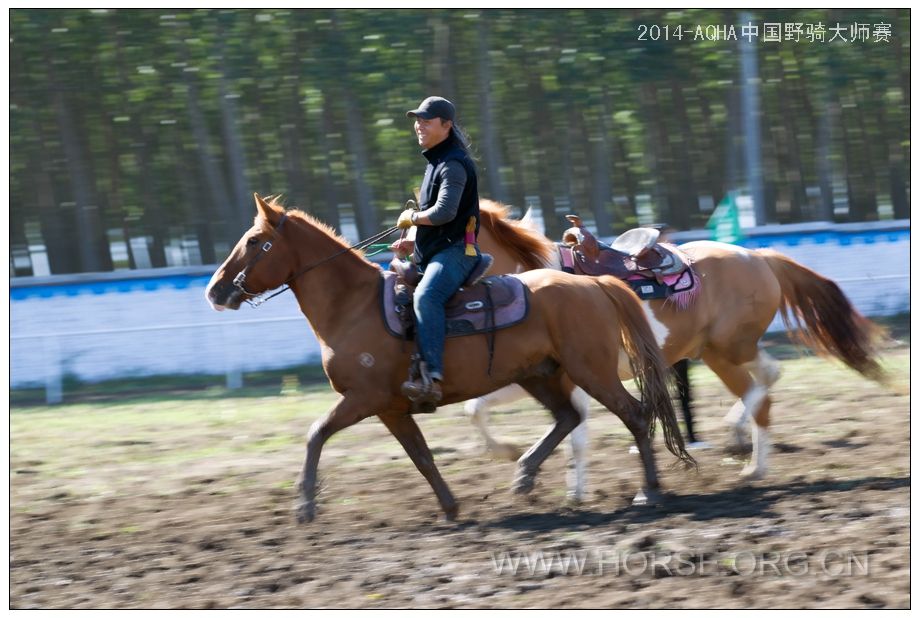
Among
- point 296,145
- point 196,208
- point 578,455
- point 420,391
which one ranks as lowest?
point 578,455

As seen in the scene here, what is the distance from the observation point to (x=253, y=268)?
6621mm

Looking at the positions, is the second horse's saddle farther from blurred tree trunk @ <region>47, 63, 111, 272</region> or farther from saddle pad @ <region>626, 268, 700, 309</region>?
blurred tree trunk @ <region>47, 63, 111, 272</region>

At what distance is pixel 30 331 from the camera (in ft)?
46.3

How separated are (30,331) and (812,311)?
9788mm

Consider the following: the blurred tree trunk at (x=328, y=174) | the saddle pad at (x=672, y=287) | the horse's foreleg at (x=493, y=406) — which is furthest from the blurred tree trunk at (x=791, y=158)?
the horse's foreleg at (x=493, y=406)

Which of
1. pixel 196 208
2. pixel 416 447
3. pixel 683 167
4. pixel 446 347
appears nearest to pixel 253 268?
pixel 446 347

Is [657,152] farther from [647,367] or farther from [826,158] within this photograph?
[647,367]

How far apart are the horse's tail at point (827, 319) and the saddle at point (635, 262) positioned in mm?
934

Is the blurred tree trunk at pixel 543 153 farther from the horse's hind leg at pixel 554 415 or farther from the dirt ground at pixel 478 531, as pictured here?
the horse's hind leg at pixel 554 415

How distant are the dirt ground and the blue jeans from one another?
3.25ft

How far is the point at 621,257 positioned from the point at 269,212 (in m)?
→ 2.64

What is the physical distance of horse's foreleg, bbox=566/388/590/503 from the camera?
6.91 meters

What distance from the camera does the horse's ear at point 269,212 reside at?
6.66 m

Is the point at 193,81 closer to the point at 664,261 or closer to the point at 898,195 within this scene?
the point at 664,261
